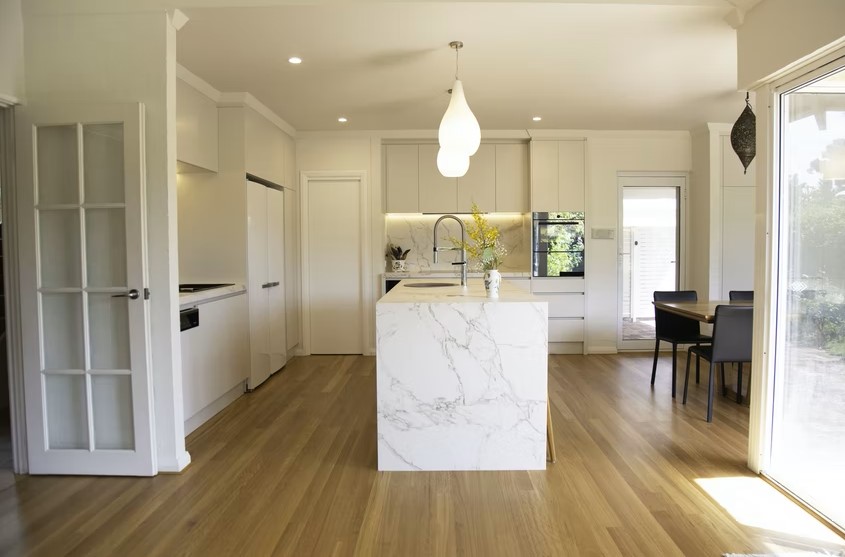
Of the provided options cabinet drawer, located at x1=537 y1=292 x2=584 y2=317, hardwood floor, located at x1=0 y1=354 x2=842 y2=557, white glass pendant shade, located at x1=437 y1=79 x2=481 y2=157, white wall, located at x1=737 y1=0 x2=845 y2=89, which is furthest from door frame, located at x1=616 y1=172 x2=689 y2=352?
white glass pendant shade, located at x1=437 y1=79 x2=481 y2=157

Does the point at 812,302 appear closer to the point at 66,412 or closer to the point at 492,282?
the point at 492,282

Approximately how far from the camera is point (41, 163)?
2463mm

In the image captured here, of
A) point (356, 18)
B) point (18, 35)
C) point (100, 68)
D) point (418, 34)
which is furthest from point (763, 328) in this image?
point (18, 35)

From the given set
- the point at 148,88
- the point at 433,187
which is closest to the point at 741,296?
the point at 433,187

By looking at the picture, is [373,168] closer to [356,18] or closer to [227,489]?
[356,18]

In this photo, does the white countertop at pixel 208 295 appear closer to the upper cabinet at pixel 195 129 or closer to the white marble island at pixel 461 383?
the upper cabinet at pixel 195 129

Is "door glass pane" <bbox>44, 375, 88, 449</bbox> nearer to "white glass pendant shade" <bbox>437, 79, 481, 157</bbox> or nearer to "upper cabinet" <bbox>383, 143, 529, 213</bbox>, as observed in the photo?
"white glass pendant shade" <bbox>437, 79, 481, 157</bbox>

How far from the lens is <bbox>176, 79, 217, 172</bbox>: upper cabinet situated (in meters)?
3.33

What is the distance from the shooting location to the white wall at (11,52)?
2.40 m

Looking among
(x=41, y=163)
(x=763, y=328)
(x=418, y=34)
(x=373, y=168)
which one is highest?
(x=418, y=34)

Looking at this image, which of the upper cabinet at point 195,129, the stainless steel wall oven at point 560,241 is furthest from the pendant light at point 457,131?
the stainless steel wall oven at point 560,241

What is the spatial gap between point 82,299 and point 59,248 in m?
0.30

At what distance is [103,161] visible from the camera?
2.46 meters

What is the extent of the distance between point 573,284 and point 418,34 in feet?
11.0
